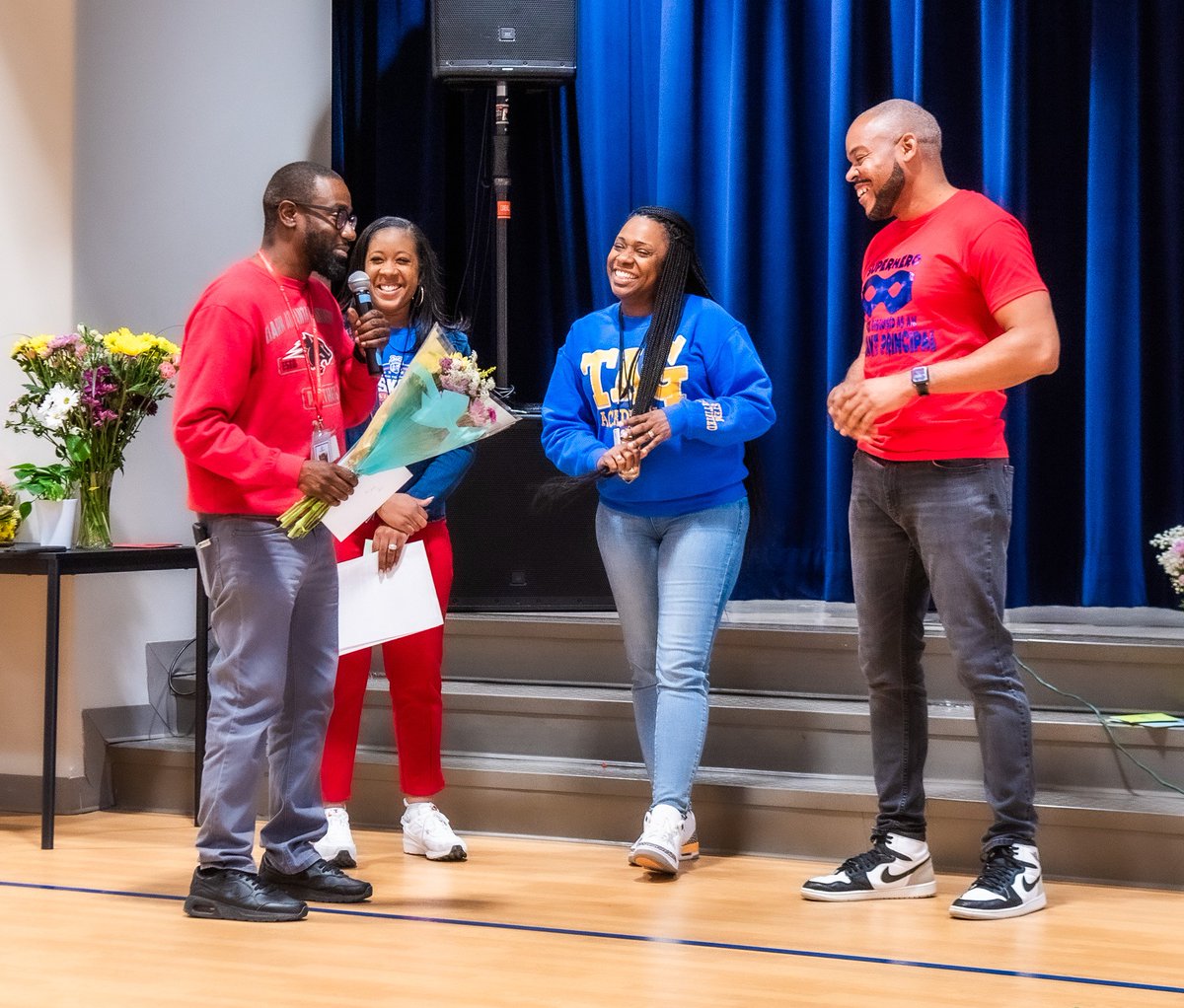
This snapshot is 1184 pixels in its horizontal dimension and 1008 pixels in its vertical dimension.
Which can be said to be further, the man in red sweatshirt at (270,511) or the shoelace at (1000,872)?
the shoelace at (1000,872)

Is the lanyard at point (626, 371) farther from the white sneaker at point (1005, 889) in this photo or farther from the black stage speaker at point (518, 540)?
the white sneaker at point (1005, 889)

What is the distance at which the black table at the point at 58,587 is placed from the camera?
3486mm

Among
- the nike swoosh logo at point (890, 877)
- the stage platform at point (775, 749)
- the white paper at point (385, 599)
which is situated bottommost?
the nike swoosh logo at point (890, 877)

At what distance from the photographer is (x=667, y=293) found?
3.31m

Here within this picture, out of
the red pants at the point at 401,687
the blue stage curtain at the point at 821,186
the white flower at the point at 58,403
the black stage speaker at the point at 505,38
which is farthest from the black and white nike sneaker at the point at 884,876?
the black stage speaker at the point at 505,38

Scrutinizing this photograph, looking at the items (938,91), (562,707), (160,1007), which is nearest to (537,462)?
(562,707)

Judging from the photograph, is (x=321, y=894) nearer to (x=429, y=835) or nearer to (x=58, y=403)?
(x=429, y=835)

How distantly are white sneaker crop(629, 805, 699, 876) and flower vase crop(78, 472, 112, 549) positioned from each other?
1.62 m

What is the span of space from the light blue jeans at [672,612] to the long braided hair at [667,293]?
0.29m

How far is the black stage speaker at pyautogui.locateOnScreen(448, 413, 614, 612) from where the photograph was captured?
4355 millimetres

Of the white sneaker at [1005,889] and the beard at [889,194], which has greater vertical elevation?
the beard at [889,194]

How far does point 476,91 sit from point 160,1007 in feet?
12.1

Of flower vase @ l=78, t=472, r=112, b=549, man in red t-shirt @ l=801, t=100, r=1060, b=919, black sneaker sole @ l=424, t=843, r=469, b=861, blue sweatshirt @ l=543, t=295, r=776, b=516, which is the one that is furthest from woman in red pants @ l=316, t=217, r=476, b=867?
man in red t-shirt @ l=801, t=100, r=1060, b=919

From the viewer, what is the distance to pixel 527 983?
93.1 inches
